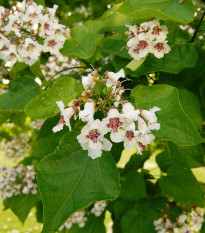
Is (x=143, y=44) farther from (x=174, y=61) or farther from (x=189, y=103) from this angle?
(x=189, y=103)

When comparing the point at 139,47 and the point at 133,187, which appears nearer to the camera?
the point at 139,47

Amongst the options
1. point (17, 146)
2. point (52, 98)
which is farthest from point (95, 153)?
point (17, 146)

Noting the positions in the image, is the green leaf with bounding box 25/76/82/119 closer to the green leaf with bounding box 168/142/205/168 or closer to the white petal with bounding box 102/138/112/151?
the white petal with bounding box 102/138/112/151

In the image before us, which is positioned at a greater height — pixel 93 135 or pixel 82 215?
pixel 93 135

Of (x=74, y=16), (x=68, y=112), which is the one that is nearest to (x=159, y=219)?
(x=68, y=112)

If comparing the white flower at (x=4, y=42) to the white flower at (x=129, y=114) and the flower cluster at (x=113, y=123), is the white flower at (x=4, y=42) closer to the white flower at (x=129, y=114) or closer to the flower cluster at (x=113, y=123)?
the flower cluster at (x=113, y=123)

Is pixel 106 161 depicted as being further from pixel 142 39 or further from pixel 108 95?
pixel 142 39

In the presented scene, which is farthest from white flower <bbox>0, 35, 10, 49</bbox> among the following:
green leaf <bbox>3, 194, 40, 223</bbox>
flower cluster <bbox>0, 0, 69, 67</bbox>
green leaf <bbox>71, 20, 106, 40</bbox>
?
green leaf <bbox>3, 194, 40, 223</bbox>
